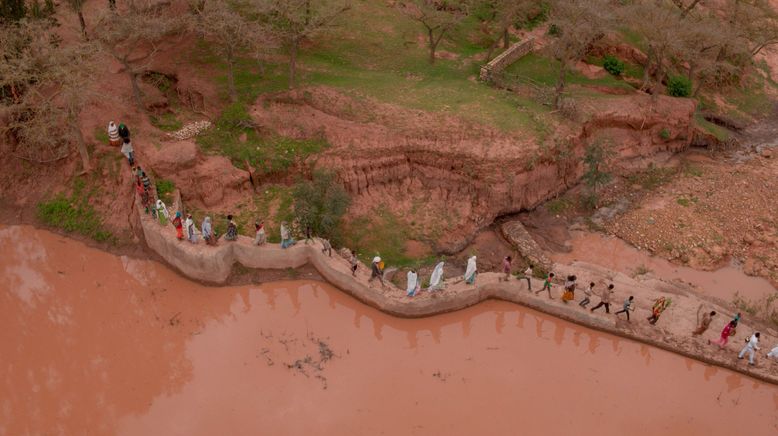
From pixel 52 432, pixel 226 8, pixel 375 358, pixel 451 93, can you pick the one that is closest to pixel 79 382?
pixel 52 432

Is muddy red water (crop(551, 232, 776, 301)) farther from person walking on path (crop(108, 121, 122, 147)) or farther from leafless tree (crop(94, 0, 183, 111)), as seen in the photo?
leafless tree (crop(94, 0, 183, 111))

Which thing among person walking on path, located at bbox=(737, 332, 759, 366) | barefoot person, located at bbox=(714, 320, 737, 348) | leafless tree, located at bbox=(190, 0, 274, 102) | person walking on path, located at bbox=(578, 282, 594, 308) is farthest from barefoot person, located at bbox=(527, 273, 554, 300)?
leafless tree, located at bbox=(190, 0, 274, 102)

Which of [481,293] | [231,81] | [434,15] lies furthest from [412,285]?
[434,15]

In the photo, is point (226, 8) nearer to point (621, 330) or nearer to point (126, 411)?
point (126, 411)

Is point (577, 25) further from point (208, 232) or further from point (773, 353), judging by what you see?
point (208, 232)

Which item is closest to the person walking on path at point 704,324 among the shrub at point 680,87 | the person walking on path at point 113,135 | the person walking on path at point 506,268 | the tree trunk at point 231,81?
the person walking on path at point 506,268

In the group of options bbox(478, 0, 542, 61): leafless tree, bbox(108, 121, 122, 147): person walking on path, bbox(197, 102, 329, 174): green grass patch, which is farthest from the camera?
bbox(478, 0, 542, 61): leafless tree
